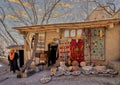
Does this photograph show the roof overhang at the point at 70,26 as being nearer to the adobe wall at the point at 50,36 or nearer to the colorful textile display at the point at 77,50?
the adobe wall at the point at 50,36

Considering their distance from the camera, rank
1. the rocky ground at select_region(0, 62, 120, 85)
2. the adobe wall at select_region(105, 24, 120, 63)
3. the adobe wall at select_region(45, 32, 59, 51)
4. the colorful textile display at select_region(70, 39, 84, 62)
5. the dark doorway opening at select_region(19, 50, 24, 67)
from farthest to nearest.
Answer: the dark doorway opening at select_region(19, 50, 24, 67)
the adobe wall at select_region(45, 32, 59, 51)
the colorful textile display at select_region(70, 39, 84, 62)
the adobe wall at select_region(105, 24, 120, 63)
the rocky ground at select_region(0, 62, 120, 85)

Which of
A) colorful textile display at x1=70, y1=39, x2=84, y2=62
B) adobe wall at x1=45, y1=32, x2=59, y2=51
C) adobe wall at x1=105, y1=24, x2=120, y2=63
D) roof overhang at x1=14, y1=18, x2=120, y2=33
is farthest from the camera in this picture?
adobe wall at x1=45, y1=32, x2=59, y2=51

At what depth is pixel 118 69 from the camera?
1243 cm

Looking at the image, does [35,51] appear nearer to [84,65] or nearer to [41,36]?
[41,36]

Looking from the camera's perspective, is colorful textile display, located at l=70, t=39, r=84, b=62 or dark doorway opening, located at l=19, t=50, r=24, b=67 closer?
colorful textile display, located at l=70, t=39, r=84, b=62

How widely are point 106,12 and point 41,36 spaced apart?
1213cm

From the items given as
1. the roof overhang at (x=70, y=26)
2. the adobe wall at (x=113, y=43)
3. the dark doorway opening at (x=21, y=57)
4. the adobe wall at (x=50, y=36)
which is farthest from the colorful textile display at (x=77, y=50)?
the dark doorway opening at (x=21, y=57)

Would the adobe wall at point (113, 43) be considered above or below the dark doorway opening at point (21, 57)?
above

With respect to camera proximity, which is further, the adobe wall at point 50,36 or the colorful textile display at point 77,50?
the adobe wall at point 50,36

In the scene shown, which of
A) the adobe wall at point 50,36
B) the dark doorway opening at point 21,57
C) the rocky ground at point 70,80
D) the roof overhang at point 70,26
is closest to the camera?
the rocky ground at point 70,80

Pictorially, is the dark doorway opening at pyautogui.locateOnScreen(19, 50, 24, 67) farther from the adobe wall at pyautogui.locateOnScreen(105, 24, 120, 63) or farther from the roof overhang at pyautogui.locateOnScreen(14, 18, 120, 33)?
the adobe wall at pyautogui.locateOnScreen(105, 24, 120, 63)

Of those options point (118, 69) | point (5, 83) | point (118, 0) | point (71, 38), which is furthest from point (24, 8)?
point (118, 69)

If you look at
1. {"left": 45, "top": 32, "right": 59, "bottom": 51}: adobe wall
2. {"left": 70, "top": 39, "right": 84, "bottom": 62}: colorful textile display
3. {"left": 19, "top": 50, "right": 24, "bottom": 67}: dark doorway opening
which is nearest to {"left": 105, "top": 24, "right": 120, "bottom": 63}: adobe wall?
{"left": 70, "top": 39, "right": 84, "bottom": 62}: colorful textile display

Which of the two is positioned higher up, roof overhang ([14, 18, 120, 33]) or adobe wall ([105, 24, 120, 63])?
roof overhang ([14, 18, 120, 33])
